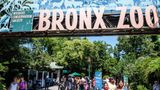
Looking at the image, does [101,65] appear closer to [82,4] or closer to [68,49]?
[68,49]

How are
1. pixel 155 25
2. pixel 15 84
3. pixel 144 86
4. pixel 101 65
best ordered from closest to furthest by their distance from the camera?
pixel 15 84
pixel 155 25
pixel 144 86
pixel 101 65

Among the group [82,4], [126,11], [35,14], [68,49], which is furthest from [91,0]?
[68,49]

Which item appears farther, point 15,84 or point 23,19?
point 23,19

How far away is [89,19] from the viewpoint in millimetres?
18875

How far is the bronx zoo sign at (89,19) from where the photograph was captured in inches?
725

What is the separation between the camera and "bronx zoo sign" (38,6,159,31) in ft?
60.4

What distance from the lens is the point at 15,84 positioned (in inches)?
631

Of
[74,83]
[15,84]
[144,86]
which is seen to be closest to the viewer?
[15,84]

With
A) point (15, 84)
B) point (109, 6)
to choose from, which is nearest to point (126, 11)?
point (109, 6)

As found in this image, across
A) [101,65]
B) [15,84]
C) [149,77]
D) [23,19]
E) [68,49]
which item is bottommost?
[101,65]

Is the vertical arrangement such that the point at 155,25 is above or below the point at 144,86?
above

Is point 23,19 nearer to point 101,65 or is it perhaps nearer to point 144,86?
point 144,86

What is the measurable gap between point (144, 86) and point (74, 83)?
6.64 metres

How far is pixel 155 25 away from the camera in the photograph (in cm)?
1817
